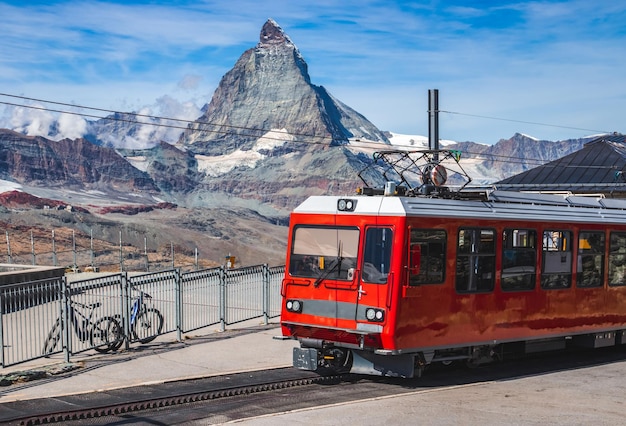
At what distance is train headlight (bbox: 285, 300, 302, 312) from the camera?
1443cm

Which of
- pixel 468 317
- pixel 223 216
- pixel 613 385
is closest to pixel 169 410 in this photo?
pixel 468 317

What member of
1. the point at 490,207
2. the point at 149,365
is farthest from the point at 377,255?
the point at 149,365

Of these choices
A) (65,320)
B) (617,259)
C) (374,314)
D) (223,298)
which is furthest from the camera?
(223,298)

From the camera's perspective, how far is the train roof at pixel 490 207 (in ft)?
45.1

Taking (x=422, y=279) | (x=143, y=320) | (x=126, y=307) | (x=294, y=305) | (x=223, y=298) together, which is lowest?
(x=143, y=320)

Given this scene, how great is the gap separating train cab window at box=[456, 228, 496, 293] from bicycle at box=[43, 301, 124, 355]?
289 inches

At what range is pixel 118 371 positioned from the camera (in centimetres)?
1509

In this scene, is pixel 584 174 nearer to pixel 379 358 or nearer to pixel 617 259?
pixel 617 259

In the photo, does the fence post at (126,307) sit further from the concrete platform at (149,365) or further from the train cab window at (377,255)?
the train cab window at (377,255)

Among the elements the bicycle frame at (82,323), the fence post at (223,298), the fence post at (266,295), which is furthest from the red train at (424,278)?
the fence post at (266,295)

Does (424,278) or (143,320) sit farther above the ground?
(424,278)

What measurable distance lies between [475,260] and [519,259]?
1320mm

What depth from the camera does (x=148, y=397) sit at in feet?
41.9

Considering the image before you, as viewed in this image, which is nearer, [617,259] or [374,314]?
[374,314]
